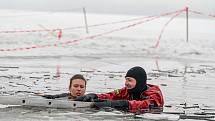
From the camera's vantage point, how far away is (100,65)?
1545 cm

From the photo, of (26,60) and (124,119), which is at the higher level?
(26,60)

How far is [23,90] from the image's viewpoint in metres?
10.6

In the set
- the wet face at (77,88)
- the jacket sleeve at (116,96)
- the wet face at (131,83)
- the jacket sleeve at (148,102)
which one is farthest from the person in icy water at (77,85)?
the jacket sleeve at (148,102)

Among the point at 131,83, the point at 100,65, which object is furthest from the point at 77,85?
the point at 100,65

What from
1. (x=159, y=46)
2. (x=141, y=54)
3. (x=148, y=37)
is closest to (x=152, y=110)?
(x=141, y=54)

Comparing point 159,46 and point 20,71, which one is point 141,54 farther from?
point 20,71

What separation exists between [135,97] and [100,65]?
702 centimetres

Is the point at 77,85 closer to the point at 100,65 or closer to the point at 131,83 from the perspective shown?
the point at 131,83

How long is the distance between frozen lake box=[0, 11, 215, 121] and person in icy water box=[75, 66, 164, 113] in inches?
6.8

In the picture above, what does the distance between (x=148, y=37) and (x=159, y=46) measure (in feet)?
12.2

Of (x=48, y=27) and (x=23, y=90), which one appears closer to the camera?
(x=23, y=90)

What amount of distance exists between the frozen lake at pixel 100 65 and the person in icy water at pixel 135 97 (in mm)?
174

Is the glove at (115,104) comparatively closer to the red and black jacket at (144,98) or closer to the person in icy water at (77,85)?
Result: the red and black jacket at (144,98)

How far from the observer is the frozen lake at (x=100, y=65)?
9188mm
